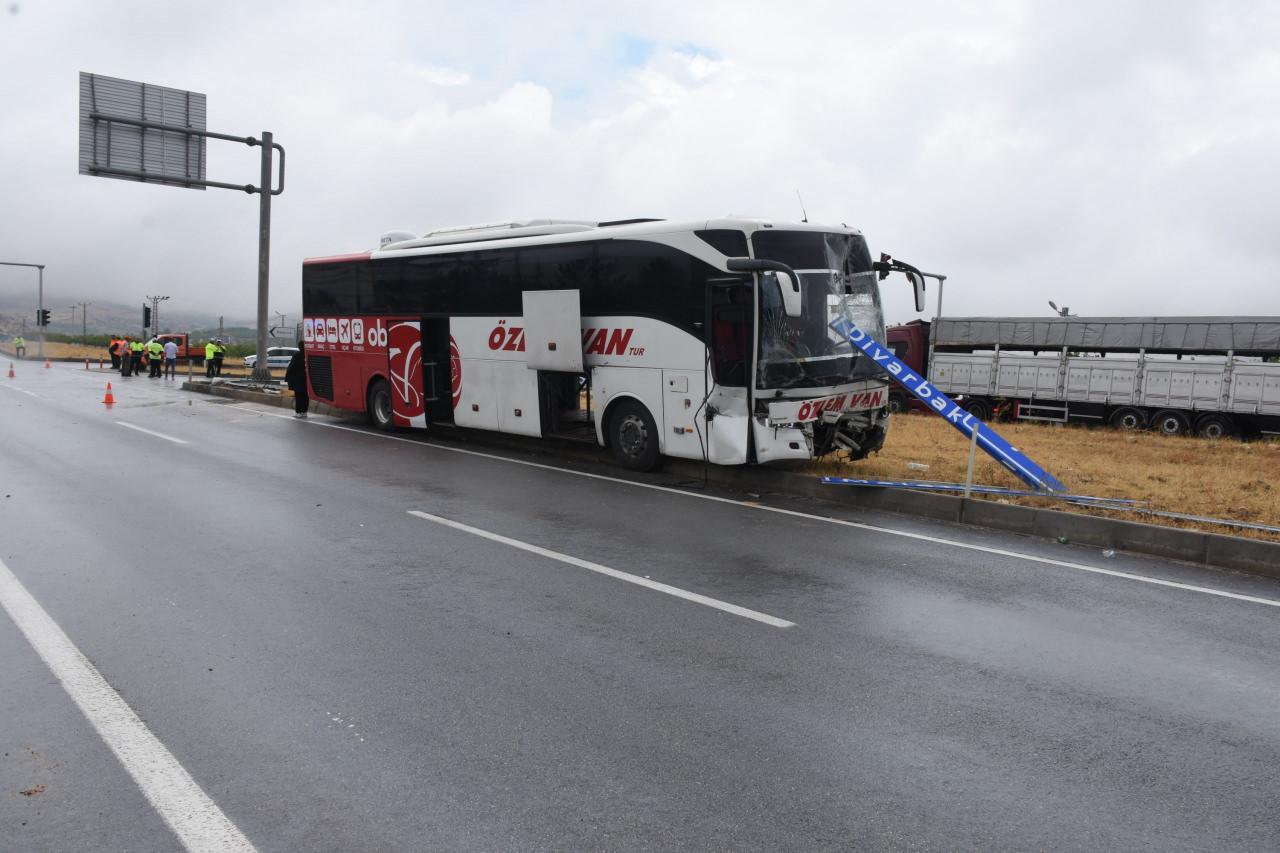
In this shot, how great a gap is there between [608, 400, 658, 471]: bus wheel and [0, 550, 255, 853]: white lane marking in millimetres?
7864

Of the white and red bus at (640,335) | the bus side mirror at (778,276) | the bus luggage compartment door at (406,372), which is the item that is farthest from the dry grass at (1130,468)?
the bus luggage compartment door at (406,372)

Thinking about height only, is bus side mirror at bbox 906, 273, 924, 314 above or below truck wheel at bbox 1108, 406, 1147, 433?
above

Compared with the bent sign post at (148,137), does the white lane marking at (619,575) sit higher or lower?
lower

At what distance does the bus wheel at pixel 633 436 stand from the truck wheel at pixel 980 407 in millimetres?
18745

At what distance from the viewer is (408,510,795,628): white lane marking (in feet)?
20.5

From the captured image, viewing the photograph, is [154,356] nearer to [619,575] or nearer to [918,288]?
[918,288]

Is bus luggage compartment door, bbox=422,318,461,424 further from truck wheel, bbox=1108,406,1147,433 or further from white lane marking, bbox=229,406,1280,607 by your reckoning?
truck wheel, bbox=1108,406,1147,433

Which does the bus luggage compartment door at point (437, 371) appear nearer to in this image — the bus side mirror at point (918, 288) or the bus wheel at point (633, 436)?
the bus wheel at point (633, 436)

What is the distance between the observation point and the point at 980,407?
29.2 m

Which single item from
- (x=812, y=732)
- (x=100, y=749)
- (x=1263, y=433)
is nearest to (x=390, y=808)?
(x=100, y=749)

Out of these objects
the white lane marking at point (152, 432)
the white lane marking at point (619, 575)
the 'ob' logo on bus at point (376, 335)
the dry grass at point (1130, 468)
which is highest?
the 'ob' logo on bus at point (376, 335)

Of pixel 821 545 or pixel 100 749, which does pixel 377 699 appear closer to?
pixel 100 749

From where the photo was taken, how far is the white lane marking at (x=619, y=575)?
A: 623 cm

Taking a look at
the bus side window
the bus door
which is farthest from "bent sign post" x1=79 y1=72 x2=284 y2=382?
the bus side window
